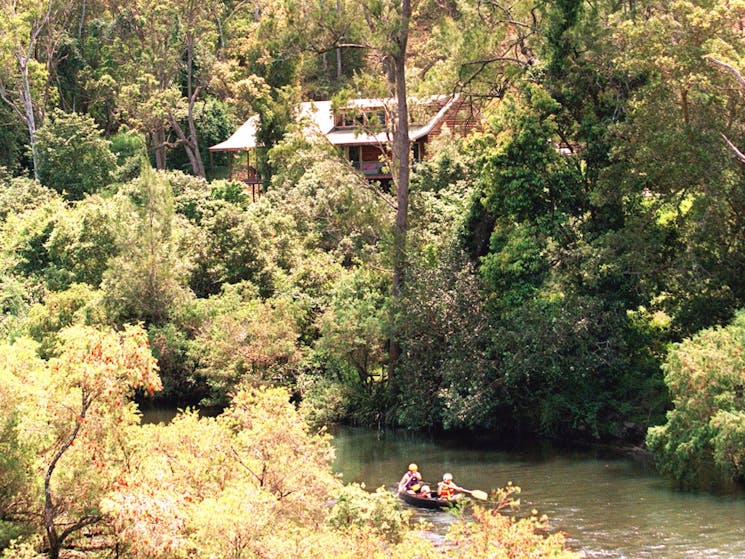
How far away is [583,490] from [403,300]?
28.7ft

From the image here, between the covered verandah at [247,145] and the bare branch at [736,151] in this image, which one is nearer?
the bare branch at [736,151]

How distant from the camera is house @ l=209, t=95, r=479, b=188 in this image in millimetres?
35250

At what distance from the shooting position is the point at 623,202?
101ft

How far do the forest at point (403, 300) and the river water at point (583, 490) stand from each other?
887mm

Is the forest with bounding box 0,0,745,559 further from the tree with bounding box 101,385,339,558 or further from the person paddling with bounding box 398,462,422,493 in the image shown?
the person paddling with bounding box 398,462,422,493

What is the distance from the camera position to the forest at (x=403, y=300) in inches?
651

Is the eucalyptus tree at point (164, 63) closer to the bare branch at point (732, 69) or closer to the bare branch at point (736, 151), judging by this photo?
the bare branch at point (736, 151)

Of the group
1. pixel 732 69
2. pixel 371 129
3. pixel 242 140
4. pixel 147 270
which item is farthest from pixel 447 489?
pixel 242 140

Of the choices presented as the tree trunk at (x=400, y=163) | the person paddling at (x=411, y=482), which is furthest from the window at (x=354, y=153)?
the person paddling at (x=411, y=482)

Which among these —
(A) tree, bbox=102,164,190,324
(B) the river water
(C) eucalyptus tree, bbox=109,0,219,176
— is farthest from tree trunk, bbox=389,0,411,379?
(C) eucalyptus tree, bbox=109,0,219,176

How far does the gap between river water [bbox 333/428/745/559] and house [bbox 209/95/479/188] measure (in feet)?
31.1

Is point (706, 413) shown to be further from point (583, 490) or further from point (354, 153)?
point (354, 153)

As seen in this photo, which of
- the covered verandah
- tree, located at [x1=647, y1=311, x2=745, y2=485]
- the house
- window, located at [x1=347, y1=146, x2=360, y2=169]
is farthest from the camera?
the covered verandah

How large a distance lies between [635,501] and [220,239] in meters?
19.9
